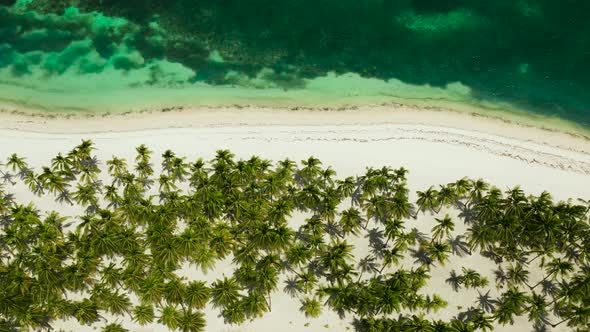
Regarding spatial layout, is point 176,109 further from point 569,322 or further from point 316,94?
point 569,322

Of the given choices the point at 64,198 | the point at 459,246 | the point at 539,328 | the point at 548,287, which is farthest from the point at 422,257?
the point at 64,198

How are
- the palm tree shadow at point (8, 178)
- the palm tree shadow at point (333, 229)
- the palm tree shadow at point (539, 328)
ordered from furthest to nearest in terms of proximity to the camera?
the palm tree shadow at point (8, 178) < the palm tree shadow at point (333, 229) < the palm tree shadow at point (539, 328)

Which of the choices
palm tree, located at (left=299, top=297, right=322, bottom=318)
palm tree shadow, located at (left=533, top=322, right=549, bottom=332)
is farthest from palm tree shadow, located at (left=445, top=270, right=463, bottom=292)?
palm tree, located at (left=299, top=297, right=322, bottom=318)

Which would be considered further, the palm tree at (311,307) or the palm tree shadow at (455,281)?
the palm tree shadow at (455,281)

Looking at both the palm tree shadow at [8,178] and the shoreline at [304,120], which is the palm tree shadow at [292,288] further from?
the palm tree shadow at [8,178]

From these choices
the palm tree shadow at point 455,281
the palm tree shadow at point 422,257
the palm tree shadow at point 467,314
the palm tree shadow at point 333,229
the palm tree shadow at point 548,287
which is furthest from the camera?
the palm tree shadow at point 333,229

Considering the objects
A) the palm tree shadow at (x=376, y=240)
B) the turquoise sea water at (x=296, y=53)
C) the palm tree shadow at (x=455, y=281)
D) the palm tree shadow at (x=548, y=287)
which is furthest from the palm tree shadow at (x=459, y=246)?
the turquoise sea water at (x=296, y=53)

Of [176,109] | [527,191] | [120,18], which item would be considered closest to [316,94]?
[176,109]

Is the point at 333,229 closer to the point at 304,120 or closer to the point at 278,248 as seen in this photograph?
the point at 278,248
